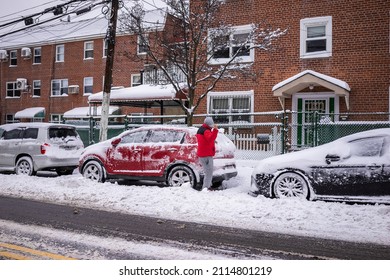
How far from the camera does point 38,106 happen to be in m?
29.5

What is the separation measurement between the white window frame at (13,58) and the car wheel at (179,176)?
23636mm

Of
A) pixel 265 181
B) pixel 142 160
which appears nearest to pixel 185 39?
pixel 142 160

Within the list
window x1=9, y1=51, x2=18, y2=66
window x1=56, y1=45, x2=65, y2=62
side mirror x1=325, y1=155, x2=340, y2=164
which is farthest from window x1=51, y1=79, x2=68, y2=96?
side mirror x1=325, y1=155, x2=340, y2=164

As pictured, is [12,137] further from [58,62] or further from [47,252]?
[58,62]

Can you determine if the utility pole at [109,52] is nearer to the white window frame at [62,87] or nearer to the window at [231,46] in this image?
the window at [231,46]

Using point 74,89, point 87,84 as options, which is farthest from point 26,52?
point 87,84

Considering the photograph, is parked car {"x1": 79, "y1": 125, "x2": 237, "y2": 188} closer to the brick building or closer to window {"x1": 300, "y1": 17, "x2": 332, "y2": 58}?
the brick building

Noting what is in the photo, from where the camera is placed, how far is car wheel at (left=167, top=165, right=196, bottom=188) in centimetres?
868

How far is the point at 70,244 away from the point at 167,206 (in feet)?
8.35

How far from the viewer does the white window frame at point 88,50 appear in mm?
28573

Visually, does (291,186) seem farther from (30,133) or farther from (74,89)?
(74,89)

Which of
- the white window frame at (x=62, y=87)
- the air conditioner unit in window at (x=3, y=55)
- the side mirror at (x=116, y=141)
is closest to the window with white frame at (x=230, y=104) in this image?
the side mirror at (x=116, y=141)

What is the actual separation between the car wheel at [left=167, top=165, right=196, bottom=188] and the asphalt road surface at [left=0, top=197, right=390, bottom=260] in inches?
91.5

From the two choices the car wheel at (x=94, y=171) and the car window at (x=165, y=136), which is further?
the car wheel at (x=94, y=171)
